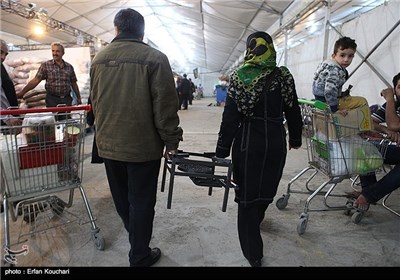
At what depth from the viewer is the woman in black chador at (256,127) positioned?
1.53 metres

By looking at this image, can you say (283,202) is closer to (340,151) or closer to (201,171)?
(340,151)

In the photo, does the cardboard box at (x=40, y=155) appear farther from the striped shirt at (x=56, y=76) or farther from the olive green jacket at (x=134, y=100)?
the striped shirt at (x=56, y=76)

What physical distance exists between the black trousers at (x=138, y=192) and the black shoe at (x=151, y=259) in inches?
0.9

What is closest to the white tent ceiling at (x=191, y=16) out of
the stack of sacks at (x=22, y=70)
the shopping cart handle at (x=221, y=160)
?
the stack of sacks at (x=22, y=70)

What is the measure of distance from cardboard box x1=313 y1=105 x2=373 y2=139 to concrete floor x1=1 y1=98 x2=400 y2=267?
74 centimetres

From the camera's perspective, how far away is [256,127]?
1583 mm

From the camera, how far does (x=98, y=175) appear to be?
3336 millimetres

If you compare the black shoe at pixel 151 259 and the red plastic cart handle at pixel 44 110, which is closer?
the red plastic cart handle at pixel 44 110

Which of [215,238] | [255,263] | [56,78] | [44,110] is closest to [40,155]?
[44,110]

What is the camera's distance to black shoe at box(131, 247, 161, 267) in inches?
65.1

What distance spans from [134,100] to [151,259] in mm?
952

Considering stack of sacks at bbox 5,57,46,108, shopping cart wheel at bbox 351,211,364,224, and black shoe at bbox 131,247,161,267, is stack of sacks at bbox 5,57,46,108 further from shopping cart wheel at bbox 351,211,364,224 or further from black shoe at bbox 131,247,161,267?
shopping cart wheel at bbox 351,211,364,224
